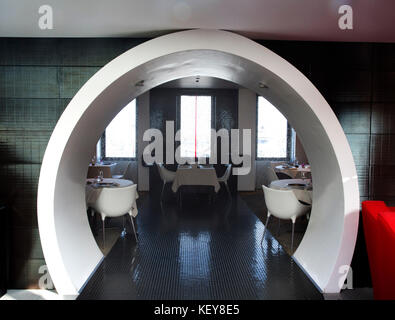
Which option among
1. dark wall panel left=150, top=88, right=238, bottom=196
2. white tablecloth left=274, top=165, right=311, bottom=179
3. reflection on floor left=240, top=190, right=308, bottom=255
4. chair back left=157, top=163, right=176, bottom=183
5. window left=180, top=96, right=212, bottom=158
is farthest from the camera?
window left=180, top=96, right=212, bottom=158

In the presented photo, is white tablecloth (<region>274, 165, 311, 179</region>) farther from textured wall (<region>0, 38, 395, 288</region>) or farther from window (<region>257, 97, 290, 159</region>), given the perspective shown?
textured wall (<region>0, 38, 395, 288</region>)

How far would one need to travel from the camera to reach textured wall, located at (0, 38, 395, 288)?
3645 millimetres

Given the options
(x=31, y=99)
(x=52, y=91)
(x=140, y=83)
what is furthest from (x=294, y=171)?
(x=31, y=99)

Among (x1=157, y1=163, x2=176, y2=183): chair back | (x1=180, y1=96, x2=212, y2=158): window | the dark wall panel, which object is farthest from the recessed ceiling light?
(x1=180, y1=96, x2=212, y2=158): window

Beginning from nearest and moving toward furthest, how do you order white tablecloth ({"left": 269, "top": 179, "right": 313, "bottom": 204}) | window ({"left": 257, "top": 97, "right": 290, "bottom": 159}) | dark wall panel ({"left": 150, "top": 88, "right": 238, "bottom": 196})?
white tablecloth ({"left": 269, "top": 179, "right": 313, "bottom": 204}) < dark wall panel ({"left": 150, "top": 88, "right": 238, "bottom": 196}) < window ({"left": 257, "top": 97, "right": 290, "bottom": 159})

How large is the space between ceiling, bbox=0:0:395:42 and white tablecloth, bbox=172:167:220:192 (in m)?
4.48

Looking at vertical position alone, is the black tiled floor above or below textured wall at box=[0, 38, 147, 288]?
below

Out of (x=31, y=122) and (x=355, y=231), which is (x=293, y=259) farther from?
(x=31, y=122)

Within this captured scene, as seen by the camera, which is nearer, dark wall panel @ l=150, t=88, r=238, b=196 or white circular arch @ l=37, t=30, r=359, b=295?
Answer: white circular arch @ l=37, t=30, r=359, b=295

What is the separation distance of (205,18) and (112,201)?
276 centimetres

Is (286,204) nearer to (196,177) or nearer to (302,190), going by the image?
(302,190)

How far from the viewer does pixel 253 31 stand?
134 inches

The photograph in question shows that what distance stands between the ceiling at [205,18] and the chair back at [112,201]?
2067 millimetres

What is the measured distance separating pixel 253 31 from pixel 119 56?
4.39 feet
